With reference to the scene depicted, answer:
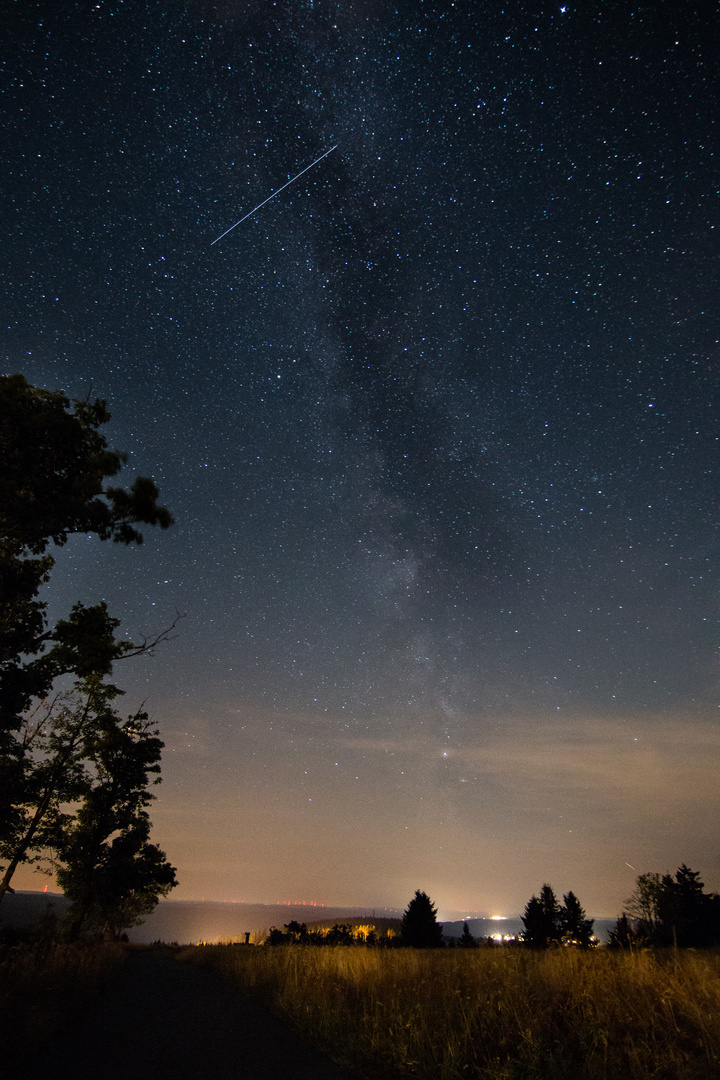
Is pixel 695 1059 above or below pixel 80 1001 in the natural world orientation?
above

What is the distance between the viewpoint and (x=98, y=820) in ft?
74.1

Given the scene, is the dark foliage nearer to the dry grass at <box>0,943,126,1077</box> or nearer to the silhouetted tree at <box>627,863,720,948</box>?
the silhouetted tree at <box>627,863,720,948</box>

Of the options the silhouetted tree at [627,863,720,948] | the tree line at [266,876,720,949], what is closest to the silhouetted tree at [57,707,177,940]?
the tree line at [266,876,720,949]

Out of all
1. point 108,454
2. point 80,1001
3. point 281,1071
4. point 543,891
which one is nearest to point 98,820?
point 80,1001

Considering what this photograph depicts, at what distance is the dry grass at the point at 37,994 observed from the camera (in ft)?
16.6

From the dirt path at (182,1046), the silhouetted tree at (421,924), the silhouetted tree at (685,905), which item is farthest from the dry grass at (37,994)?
the silhouetted tree at (685,905)

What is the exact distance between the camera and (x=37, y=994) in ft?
23.9

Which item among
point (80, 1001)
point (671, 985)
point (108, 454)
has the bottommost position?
point (80, 1001)

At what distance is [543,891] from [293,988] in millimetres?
38294

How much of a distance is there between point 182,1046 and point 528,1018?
4.18 metres

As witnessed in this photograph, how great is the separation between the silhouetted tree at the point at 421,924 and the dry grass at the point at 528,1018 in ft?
88.8

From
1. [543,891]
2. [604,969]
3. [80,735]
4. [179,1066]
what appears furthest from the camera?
[543,891]

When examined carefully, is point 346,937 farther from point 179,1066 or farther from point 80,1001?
point 179,1066

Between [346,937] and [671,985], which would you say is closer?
[671,985]
